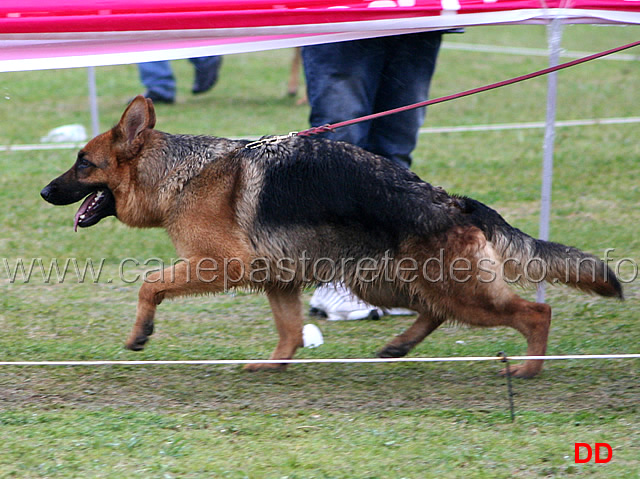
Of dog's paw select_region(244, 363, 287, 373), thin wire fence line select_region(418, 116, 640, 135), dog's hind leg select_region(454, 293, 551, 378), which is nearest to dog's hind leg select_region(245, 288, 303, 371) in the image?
dog's paw select_region(244, 363, 287, 373)

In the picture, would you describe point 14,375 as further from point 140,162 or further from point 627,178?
point 627,178

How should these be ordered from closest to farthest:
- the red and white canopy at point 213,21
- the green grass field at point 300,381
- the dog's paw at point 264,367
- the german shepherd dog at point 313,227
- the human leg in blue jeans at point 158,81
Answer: the green grass field at point 300,381 → the red and white canopy at point 213,21 → the german shepherd dog at point 313,227 → the dog's paw at point 264,367 → the human leg in blue jeans at point 158,81

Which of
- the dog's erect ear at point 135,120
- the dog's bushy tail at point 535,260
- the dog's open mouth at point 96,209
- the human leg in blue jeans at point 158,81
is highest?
the human leg in blue jeans at point 158,81

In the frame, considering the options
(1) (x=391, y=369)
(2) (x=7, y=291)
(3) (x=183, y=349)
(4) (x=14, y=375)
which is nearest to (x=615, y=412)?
(1) (x=391, y=369)

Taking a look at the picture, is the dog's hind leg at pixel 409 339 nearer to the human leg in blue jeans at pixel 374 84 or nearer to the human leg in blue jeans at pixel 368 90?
the human leg in blue jeans at pixel 368 90

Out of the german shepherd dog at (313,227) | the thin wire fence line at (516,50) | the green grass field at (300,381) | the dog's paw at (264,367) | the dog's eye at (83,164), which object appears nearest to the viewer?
the green grass field at (300,381)

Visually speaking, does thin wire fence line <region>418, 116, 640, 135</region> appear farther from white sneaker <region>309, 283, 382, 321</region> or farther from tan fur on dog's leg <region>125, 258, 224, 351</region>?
tan fur on dog's leg <region>125, 258, 224, 351</region>

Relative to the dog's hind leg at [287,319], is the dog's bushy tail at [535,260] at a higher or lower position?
higher

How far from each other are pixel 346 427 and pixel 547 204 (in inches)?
73.3

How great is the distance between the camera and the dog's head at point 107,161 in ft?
13.6

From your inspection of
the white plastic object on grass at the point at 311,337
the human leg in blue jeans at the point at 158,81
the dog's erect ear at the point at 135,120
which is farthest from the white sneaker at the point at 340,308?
the human leg in blue jeans at the point at 158,81

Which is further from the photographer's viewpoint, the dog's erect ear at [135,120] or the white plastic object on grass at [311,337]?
the white plastic object on grass at [311,337]

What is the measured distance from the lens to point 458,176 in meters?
8.20

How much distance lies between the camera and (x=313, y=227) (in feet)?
13.2
